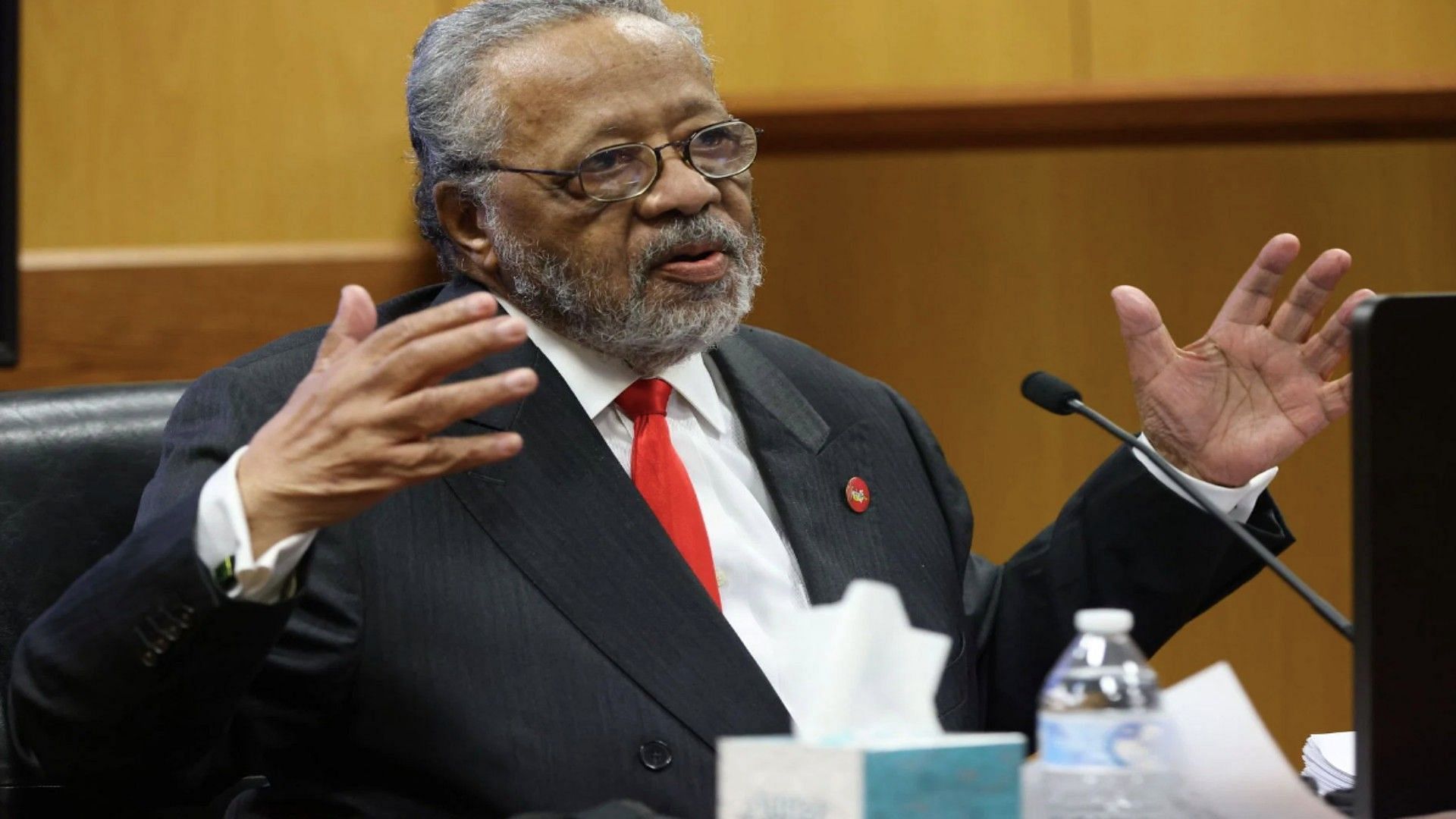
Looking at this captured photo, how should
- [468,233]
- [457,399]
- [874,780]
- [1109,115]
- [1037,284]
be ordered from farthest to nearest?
[1037,284], [1109,115], [468,233], [457,399], [874,780]

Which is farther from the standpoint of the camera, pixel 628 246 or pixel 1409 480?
pixel 628 246

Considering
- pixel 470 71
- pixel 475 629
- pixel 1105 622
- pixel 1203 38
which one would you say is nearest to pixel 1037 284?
pixel 1203 38

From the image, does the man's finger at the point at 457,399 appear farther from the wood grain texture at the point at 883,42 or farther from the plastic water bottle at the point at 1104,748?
the wood grain texture at the point at 883,42

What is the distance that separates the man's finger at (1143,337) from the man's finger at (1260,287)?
0.05 m

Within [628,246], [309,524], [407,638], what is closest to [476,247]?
[628,246]

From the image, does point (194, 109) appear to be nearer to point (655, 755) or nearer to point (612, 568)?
point (612, 568)

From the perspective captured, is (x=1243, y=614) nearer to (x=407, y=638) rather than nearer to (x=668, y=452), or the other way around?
(x=668, y=452)

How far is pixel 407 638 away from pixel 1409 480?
32.0 inches

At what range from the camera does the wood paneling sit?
106 inches

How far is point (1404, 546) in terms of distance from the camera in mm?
927

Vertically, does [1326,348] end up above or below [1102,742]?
above

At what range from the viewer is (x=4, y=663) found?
1486mm

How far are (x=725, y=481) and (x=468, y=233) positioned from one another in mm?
407

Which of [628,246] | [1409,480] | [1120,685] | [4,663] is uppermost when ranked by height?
[628,246]
